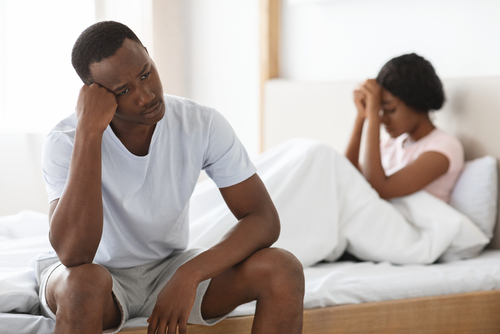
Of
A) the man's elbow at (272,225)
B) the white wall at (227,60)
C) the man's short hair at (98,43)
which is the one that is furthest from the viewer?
the white wall at (227,60)

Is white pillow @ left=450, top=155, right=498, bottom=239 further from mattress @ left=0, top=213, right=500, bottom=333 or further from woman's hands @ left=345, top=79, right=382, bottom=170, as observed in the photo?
woman's hands @ left=345, top=79, right=382, bottom=170

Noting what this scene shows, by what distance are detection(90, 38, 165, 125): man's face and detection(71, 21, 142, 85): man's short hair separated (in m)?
0.01

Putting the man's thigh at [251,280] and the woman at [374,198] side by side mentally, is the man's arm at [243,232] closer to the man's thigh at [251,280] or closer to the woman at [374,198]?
the man's thigh at [251,280]

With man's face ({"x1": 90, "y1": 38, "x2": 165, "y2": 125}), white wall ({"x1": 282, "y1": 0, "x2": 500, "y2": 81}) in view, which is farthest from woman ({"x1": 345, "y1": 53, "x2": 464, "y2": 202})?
man's face ({"x1": 90, "y1": 38, "x2": 165, "y2": 125})

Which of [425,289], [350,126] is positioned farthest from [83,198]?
[350,126]

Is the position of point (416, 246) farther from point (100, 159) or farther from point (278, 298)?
point (100, 159)

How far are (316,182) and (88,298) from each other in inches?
32.6

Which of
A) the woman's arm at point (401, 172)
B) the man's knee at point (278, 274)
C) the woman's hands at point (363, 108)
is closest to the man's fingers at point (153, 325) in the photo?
the man's knee at point (278, 274)

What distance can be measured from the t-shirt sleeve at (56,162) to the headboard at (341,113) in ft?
4.19

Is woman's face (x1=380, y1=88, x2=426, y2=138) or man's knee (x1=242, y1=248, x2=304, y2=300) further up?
woman's face (x1=380, y1=88, x2=426, y2=138)

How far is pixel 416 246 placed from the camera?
60.2 inches

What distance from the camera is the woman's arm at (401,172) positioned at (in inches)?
64.0

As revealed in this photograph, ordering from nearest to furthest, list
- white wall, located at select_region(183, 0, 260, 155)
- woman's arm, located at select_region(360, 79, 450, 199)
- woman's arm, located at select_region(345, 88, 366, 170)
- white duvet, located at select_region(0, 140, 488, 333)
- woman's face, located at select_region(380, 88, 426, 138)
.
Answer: white duvet, located at select_region(0, 140, 488, 333) → woman's arm, located at select_region(360, 79, 450, 199) → woman's face, located at select_region(380, 88, 426, 138) → woman's arm, located at select_region(345, 88, 366, 170) → white wall, located at select_region(183, 0, 260, 155)

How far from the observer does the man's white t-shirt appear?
3.73ft
